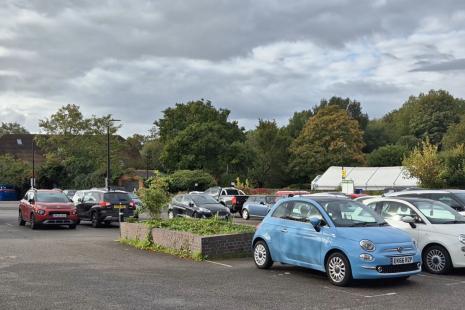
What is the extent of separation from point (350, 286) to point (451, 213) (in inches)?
143

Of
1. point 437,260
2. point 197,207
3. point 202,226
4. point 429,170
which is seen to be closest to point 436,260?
point 437,260

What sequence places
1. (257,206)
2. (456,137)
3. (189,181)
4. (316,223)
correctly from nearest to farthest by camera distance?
(316,223), (257,206), (189,181), (456,137)

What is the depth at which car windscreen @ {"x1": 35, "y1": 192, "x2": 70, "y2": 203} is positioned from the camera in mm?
24172

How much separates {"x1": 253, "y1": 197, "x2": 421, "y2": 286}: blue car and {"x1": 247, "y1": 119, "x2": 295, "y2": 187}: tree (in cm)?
6858

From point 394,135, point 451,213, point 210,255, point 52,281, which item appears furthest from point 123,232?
point 394,135

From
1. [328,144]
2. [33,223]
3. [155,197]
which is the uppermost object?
[328,144]

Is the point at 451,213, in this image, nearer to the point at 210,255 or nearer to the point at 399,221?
the point at 399,221

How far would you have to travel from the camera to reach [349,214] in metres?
10.7

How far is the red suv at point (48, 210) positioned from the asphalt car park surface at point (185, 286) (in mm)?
9176

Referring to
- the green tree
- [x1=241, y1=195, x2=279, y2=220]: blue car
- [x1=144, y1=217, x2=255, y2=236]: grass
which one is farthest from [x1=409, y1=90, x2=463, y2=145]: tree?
[x1=144, y1=217, x2=255, y2=236]: grass

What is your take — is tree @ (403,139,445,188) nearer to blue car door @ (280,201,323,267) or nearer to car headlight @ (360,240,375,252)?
blue car door @ (280,201,323,267)

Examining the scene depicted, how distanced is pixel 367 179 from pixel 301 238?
55187mm

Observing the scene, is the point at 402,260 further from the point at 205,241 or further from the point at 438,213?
the point at 205,241

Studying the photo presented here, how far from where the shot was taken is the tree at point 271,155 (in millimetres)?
81500
